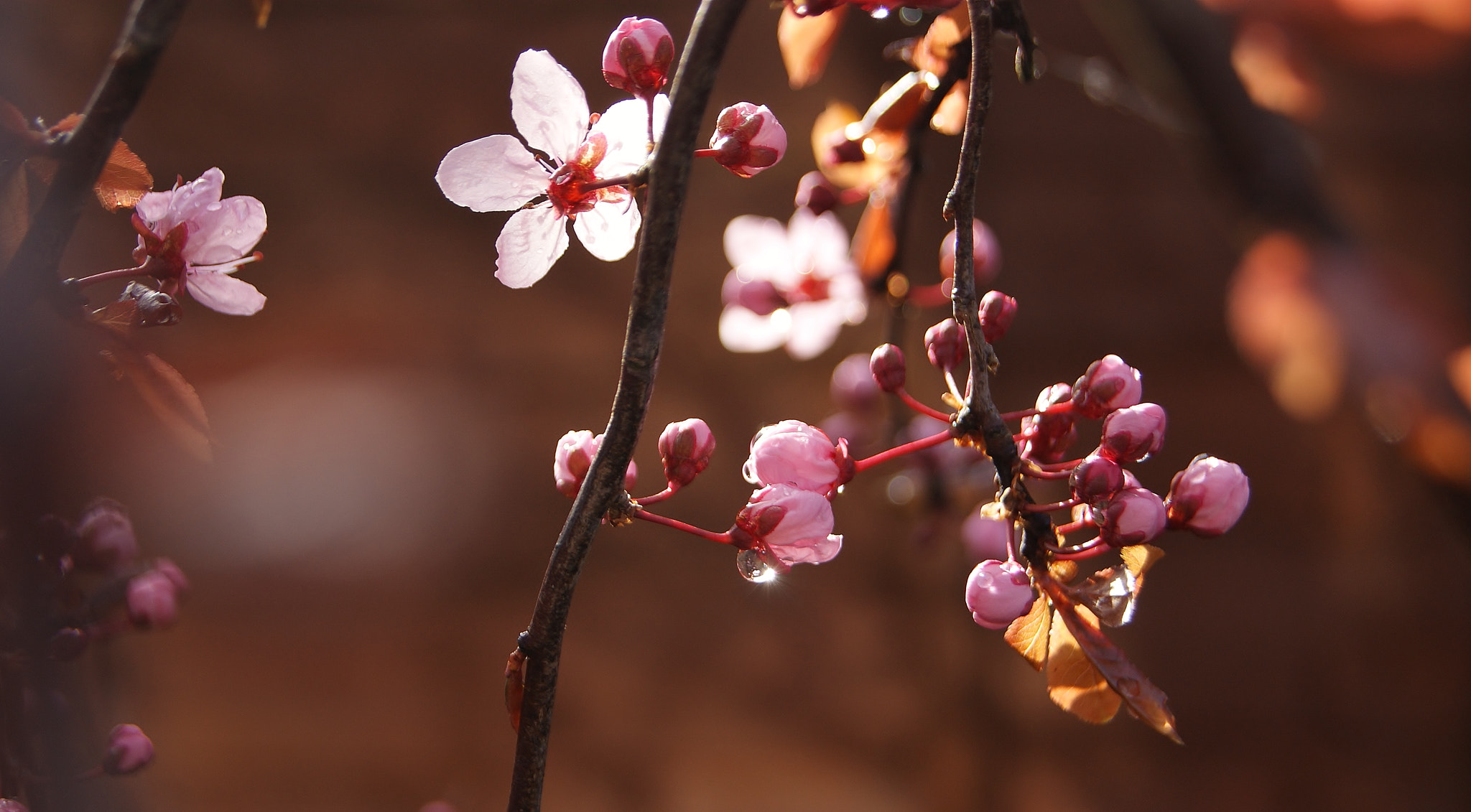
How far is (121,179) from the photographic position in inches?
11.8

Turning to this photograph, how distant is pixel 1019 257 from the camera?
1465 mm

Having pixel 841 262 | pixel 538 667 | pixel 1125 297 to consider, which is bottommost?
pixel 1125 297

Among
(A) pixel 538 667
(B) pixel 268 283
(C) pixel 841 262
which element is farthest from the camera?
(B) pixel 268 283

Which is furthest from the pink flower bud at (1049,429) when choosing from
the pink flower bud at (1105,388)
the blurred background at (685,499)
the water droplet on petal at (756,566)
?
the blurred background at (685,499)

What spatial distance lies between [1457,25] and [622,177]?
33.3 inches

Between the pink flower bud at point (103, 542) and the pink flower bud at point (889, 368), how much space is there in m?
0.35

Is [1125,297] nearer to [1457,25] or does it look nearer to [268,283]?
[1457,25]

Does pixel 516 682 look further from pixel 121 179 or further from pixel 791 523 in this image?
pixel 121 179

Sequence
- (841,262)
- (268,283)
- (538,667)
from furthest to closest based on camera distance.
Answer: (268,283)
(841,262)
(538,667)

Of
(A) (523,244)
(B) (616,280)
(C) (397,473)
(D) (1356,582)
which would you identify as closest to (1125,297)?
(D) (1356,582)

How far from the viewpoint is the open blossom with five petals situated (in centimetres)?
32

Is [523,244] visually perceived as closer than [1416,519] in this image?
Yes

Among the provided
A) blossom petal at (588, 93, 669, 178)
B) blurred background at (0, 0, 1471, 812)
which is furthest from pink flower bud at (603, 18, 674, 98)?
blurred background at (0, 0, 1471, 812)

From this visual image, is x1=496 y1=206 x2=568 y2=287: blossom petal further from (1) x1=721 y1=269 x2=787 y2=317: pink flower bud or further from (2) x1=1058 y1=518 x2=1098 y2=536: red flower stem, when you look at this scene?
(1) x1=721 y1=269 x2=787 y2=317: pink flower bud
